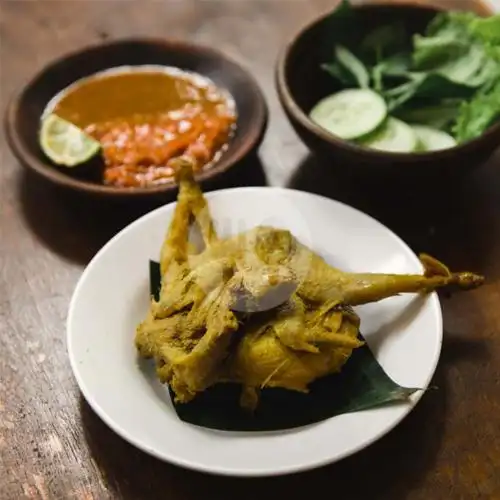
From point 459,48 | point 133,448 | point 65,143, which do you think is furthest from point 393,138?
point 133,448

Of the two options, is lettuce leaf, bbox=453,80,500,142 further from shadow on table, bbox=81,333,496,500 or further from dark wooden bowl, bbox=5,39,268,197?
shadow on table, bbox=81,333,496,500

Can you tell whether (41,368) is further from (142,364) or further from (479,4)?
(479,4)

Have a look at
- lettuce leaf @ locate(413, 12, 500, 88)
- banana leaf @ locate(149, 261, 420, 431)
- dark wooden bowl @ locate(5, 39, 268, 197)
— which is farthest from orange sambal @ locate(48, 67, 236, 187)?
banana leaf @ locate(149, 261, 420, 431)

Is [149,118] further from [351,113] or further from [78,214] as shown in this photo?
[351,113]

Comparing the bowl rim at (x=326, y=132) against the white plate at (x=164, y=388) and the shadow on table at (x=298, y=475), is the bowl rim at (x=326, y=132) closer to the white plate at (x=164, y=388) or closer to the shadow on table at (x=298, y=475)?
the white plate at (x=164, y=388)

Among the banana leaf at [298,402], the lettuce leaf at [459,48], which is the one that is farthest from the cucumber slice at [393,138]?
the banana leaf at [298,402]

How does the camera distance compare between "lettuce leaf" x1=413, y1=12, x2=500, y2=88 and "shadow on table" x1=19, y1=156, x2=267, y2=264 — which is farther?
"lettuce leaf" x1=413, y1=12, x2=500, y2=88

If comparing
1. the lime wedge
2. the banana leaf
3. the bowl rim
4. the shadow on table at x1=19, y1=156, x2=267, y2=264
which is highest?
the bowl rim
